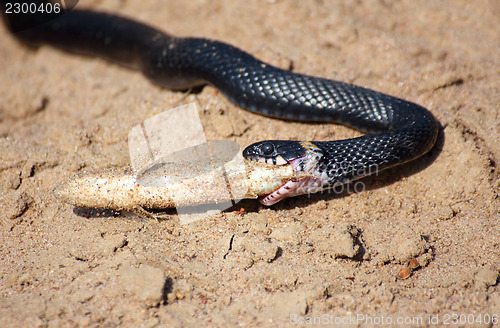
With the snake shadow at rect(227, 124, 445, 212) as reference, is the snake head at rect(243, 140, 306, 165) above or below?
above

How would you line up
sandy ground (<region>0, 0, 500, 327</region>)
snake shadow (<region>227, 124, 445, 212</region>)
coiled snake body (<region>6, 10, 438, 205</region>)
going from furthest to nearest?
1. snake shadow (<region>227, 124, 445, 212</region>)
2. coiled snake body (<region>6, 10, 438, 205</region>)
3. sandy ground (<region>0, 0, 500, 327</region>)

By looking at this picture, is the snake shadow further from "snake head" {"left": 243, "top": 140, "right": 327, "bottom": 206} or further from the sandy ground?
"snake head" {"left": 243, "top": 140, "right": 327, "bottom": 206}

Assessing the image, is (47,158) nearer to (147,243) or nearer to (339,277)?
(147,243)

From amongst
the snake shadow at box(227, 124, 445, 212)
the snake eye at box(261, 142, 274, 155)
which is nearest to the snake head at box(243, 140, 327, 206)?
the snake eye at box(261, 142, 274, 155)

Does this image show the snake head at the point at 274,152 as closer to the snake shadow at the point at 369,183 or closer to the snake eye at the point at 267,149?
the snake eye at the point at 267,149

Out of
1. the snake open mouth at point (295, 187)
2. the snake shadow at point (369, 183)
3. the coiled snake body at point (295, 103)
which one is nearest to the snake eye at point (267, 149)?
the coiled snake body at point (295, 103)

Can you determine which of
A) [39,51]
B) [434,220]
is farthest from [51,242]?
[39,51]
